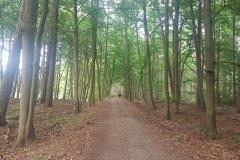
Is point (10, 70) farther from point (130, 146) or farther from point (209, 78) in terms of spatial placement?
point (209, 78)

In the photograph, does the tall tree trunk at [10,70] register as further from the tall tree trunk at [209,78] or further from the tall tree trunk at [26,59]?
the tall tree trunk at [209,78]

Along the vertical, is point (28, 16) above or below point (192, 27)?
below

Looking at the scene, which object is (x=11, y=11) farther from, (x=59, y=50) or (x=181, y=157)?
(x=181, y=157)

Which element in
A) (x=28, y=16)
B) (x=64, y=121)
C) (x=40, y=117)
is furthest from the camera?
(x=40, y=117)

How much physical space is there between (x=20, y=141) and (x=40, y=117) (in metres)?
5.45

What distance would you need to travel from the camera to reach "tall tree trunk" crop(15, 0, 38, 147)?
7.27m

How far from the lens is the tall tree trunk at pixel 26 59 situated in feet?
23.8

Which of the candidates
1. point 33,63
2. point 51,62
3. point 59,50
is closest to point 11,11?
point 51,62

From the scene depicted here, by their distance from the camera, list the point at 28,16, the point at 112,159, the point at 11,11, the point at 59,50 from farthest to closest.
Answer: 1. the point at 59,50
2. the point at 11,11
3. the point at 28,16
4. the point at 112,159

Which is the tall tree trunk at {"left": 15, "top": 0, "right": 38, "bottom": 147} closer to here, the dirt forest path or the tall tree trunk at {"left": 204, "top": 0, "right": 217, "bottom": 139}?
the dirt forest path

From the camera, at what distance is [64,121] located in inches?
466

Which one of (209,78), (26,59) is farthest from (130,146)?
(26,59)

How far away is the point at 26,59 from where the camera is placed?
7.41 m

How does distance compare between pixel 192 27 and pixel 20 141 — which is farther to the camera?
pixel 192 27
